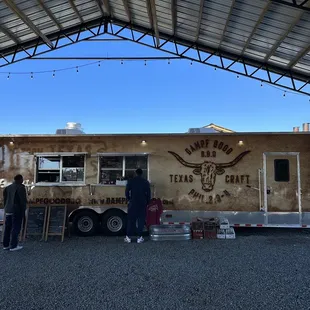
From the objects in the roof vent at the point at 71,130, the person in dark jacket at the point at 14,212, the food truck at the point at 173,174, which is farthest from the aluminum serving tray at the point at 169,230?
the roof vent at the point at 71,130

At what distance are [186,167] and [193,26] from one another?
5.53m

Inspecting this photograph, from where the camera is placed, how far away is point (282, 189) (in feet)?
25.7

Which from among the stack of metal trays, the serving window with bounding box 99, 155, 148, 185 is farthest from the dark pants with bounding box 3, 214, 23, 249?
the stack of metal trays

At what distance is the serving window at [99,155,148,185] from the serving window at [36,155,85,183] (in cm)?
57

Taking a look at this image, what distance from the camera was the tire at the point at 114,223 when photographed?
7902 mm

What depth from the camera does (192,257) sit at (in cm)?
574

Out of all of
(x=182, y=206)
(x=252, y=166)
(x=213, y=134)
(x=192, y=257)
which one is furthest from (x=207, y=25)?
(x=192, y=257)

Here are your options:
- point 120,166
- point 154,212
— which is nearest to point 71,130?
point 120,166

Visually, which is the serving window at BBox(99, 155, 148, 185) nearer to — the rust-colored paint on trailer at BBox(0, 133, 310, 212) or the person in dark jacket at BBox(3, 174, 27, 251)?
the rust-colored paint on trailer at BBox(0, 133, 310, 212)

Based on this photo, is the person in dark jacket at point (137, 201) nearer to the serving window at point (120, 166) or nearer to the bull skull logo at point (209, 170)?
the serving window at point (120, 166)

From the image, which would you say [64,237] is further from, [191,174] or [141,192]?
[191,174]

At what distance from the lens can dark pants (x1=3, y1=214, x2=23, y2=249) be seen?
6.43 meters

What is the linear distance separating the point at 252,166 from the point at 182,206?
2.09m

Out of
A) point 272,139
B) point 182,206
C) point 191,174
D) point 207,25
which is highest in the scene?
point 207,25
